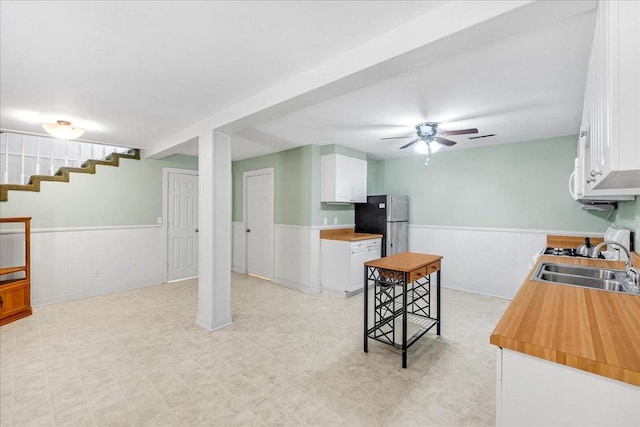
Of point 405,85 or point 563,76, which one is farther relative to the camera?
point 405,85

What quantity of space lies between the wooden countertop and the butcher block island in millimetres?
1250

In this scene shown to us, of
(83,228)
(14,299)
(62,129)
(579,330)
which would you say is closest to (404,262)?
(579,330)

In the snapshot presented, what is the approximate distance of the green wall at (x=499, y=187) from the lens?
157 inches

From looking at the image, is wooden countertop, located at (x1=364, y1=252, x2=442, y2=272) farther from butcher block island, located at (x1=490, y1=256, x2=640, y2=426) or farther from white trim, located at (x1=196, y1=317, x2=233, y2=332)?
white trim, located at (x1=196, y1=317, x2=233, y2=332)

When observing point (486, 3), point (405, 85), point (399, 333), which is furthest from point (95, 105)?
point (399, 333)

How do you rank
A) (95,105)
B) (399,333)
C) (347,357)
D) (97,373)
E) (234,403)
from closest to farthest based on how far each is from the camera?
(234,403), (97,373), (347,357), (95,105), (399,333)

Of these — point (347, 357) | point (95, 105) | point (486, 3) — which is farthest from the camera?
point (95, 105)

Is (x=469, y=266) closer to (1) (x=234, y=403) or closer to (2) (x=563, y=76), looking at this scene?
(2) (x=563, y=76)

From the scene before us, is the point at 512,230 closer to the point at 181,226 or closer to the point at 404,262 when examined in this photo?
the point at 404,262

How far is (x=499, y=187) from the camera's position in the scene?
4492 mm

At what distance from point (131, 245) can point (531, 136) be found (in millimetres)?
6452

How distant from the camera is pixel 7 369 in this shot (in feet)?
8.03

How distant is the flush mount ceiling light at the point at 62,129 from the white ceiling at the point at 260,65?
101mm

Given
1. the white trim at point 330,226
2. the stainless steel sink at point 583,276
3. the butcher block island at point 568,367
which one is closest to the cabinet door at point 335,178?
the white trim at point 330,226
